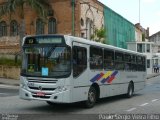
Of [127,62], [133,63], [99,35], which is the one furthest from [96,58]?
[99,35]

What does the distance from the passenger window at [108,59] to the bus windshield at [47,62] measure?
3.49 metres

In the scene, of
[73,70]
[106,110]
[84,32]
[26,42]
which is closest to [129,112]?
[106,110]

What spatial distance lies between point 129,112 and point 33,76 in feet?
11.9

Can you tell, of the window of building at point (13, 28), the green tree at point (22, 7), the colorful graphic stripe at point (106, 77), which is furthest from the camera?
the window of building at point (13, 28)

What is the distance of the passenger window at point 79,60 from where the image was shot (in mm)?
14555

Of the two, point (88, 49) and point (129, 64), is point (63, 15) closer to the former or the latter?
point (129, 64)

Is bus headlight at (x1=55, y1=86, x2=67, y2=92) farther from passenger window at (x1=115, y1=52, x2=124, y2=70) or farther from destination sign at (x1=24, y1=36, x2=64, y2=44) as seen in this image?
passenger window at (x1=115, y1=52, x2=124, y2=70)

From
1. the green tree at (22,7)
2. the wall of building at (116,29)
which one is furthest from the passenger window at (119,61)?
the wall of building at (116,29)

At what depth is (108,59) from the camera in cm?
1784

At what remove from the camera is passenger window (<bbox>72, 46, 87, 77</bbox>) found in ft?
47.8

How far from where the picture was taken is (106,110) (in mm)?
15125

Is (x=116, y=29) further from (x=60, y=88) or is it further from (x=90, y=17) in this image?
(x=60, y=88)

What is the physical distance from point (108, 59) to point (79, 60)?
10.4ft

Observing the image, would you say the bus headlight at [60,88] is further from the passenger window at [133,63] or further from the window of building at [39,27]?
the window of building at [39,27]
